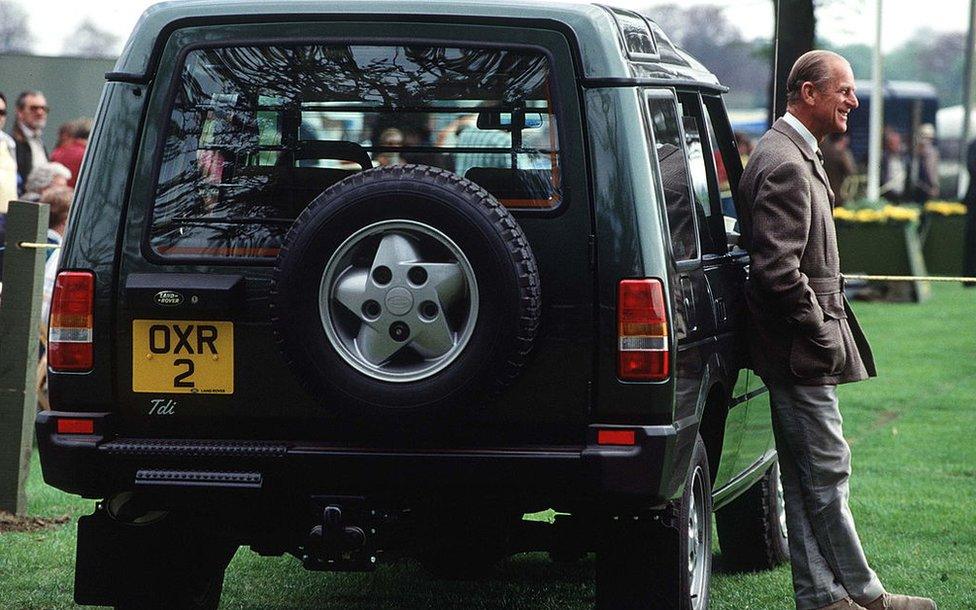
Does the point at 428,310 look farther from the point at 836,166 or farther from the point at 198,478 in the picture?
the point at 836,166

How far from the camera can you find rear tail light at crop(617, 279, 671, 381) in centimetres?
456

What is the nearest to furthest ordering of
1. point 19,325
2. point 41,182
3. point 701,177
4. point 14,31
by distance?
point 701,177, point 19,325, point 41,182, point 14,31

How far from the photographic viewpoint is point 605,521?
4875 millimetres

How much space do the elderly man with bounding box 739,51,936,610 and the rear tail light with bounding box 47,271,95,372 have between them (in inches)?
79.3

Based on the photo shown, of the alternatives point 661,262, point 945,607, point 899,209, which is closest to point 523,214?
point 661,262

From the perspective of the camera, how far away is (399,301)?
4.45 metres

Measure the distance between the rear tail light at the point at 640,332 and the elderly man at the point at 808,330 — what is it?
77cm

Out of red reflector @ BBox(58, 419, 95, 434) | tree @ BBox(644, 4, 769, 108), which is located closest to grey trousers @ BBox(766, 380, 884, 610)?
red reflector @ BBox(58, 419, 95, 434)

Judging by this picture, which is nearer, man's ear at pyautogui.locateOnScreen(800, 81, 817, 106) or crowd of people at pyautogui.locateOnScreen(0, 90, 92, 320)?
man's ear at pyautogui.locateOnScreen(800, 81, 817, 106)

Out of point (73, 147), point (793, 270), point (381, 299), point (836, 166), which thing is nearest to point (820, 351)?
point (793, 270)

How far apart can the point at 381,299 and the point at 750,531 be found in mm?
2768

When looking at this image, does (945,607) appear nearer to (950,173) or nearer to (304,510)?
(304,510)

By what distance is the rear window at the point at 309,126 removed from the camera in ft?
15.6

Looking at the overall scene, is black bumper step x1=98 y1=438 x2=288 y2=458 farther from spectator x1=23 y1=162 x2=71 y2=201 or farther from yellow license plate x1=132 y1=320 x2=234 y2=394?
spectator x1=23 y1=162 x2=71 y2=201
